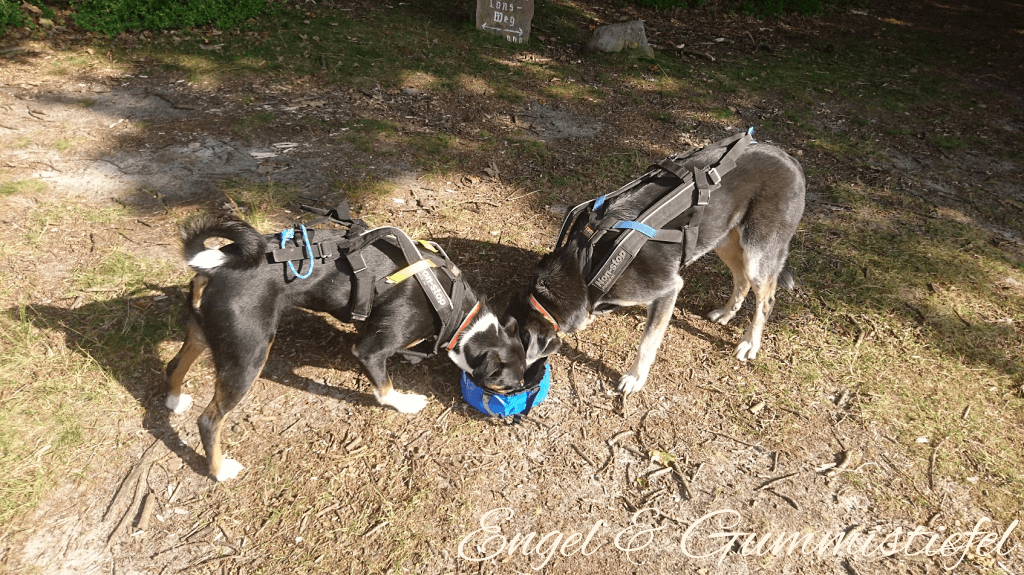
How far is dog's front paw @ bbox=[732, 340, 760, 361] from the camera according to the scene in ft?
14.3

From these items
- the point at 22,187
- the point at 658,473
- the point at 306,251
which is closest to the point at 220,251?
the point at 306,251

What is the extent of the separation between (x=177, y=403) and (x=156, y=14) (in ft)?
22.2

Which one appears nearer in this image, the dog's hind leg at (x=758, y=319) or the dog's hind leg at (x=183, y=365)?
the dog's hind leg at (x=183, y=365)

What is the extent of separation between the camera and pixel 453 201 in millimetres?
5574

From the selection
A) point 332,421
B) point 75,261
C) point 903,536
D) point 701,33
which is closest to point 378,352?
point 332,421

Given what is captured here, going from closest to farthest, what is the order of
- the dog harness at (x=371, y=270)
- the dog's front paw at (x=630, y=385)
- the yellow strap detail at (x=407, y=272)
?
the dog harness at (x=371, y=270), the yellow strap detail at (x=407, y=272), the dog's front paw at (x=630, y=385)

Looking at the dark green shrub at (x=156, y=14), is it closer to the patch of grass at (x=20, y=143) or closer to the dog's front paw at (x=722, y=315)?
the patch of grass at (x=20, y=143)

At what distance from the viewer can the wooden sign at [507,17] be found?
8.78 m

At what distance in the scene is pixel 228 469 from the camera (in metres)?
3.24

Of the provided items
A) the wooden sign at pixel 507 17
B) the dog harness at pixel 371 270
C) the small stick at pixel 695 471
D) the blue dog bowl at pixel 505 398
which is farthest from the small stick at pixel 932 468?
the wooden sign at pixel 507 17

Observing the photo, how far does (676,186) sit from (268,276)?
8.73 feet

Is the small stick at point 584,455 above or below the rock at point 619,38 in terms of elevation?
below

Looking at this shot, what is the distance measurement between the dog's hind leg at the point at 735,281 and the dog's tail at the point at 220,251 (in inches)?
133

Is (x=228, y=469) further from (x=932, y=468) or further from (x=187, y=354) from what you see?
(x=932, y=468)
